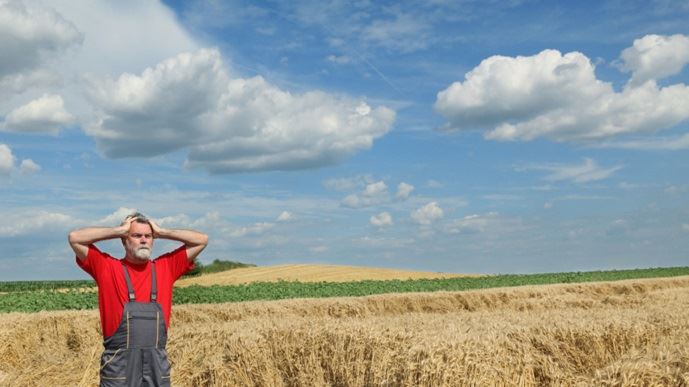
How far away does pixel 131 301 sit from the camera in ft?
20.1

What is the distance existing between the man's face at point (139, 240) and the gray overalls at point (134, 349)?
0.23 m

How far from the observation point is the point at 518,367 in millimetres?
7457

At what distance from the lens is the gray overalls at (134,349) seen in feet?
19.9

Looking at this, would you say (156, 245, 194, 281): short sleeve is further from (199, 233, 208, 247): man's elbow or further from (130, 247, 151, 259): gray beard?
(130, 247, 151, 259): gray beard

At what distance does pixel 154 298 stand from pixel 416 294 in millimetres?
19342

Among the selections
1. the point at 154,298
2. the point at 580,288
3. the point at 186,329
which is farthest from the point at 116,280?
the point at 580,288

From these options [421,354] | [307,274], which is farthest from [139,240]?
[307,274]

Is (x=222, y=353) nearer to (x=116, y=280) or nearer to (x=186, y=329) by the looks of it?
(x=186, y=329)

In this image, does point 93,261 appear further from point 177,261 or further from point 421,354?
point 421,354

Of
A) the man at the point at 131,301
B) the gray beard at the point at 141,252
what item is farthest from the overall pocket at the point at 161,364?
the gray beard at the point at 141,252

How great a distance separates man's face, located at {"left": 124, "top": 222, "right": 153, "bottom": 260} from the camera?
6078mm

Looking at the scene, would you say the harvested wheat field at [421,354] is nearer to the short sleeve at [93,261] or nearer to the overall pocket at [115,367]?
the overall pocket at [115,367]

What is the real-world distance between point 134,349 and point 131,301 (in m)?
0.44

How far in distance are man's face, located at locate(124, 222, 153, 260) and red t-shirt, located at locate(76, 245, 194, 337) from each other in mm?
213
